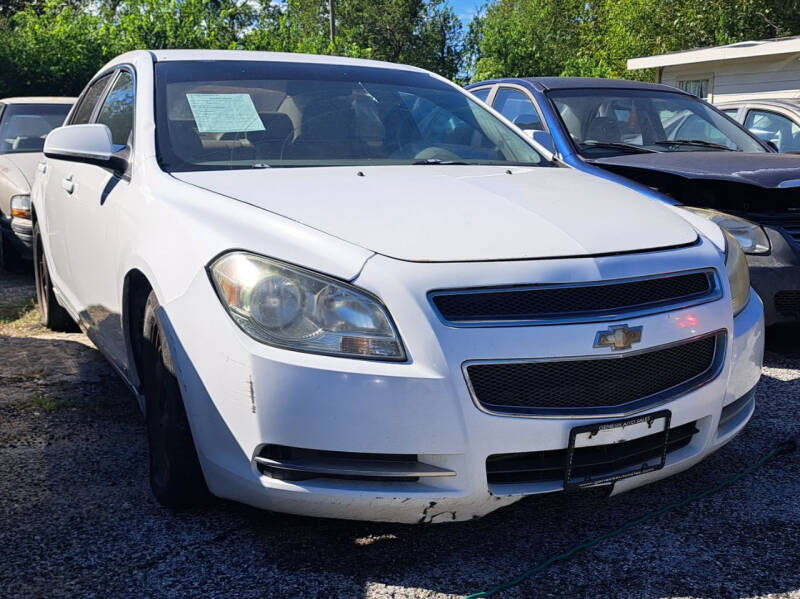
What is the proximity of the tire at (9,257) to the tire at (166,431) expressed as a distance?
5278mm

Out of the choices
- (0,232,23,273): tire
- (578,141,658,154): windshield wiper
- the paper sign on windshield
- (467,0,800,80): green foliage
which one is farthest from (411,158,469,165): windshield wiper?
(467,0,800,80): green foliage

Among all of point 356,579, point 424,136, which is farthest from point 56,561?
point 424,136

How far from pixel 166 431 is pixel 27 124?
6940 mm

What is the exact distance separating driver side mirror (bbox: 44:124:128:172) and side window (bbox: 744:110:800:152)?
5662 mm

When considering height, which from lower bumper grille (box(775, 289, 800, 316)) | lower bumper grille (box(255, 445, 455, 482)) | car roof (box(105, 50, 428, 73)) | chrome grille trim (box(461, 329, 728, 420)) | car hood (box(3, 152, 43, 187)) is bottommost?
lower bumper grille (box(775, 289, 800, 316))

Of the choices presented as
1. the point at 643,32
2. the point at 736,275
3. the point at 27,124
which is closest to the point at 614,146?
the point at 736,275

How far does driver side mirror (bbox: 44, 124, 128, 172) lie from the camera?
3420mm

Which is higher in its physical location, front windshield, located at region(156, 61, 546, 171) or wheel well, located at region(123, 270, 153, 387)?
front windshield, located at region(156, 61, 546, 171)

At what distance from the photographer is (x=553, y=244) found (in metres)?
2.55

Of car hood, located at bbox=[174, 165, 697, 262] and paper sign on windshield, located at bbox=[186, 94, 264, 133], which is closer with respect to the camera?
car hood, located at bbox=[174, 165, 697, 262]

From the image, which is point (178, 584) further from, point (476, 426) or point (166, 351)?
point (476, 426)

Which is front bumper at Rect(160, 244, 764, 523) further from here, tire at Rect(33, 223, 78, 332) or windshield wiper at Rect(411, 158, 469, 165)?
tire at Rect(33, 223, 78, 332)

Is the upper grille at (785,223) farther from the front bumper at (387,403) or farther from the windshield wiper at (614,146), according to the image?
the front bumper at (387,403)

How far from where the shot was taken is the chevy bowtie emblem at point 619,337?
241 cm
